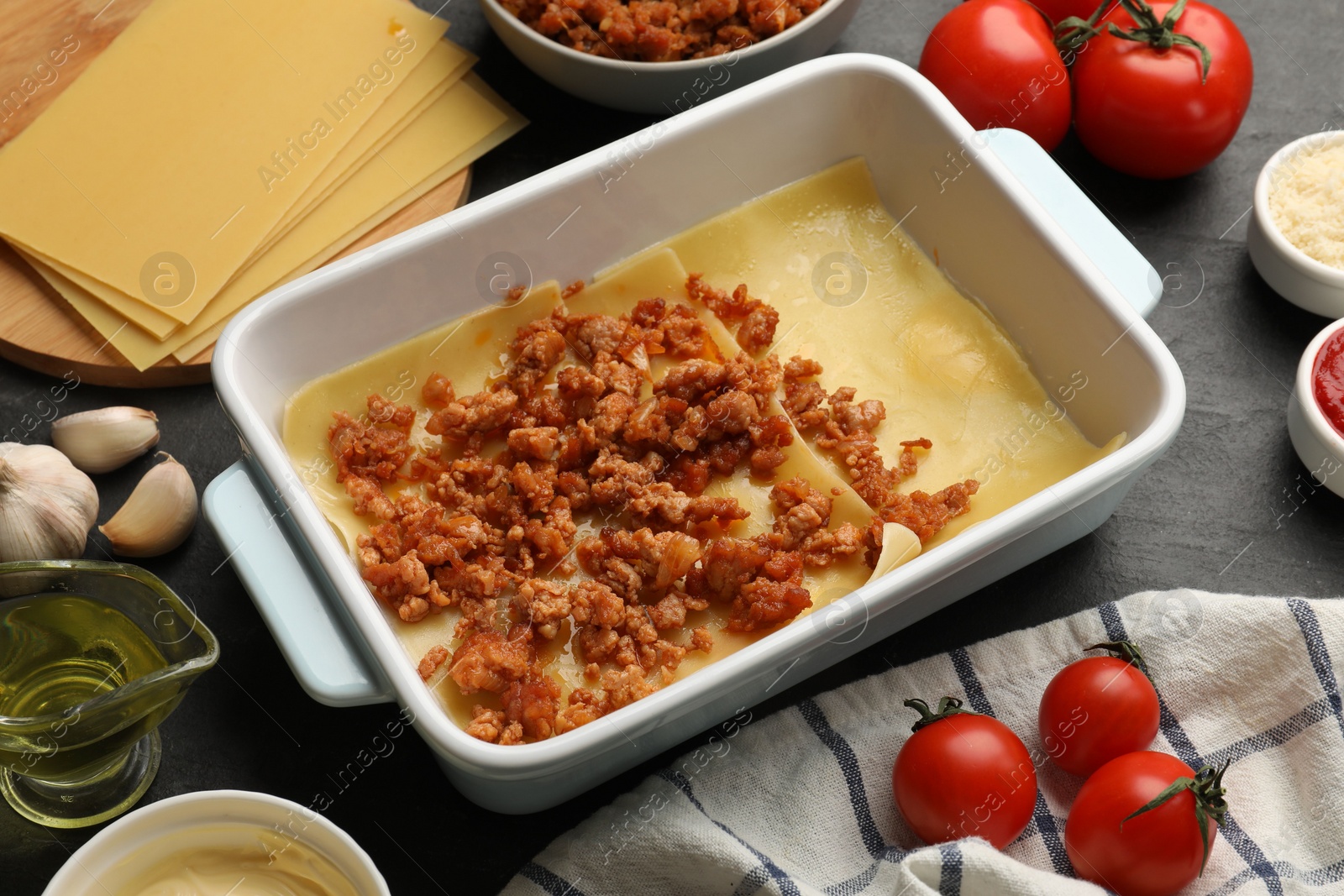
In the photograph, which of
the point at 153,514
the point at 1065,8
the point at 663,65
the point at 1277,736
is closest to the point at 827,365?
the point at 663,65

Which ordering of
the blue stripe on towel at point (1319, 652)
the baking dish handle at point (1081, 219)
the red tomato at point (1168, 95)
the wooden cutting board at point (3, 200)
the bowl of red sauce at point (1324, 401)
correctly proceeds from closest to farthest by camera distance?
the blue stripe on towel at point (1319, 652) → the baking dish handle at point (1081, 219) → the bowl of red sauce at point (1324, 401) → the wooden cutting board at point (3, 200) → the red tomato at point (1168, 95)

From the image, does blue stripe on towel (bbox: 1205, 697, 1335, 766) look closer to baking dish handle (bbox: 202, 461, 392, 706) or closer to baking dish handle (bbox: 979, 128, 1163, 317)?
baking dish handle (bbox: 979, 128, 1163, 317)

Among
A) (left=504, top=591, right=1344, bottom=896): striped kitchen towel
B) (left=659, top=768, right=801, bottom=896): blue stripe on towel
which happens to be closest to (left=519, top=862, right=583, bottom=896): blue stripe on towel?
(left=504, top=591, right=1344, bottom=896): striped kitchen towel

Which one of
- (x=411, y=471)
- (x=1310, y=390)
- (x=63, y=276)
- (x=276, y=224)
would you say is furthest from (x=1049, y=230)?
(x=63, y=276)

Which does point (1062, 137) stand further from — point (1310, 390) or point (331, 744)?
point (331, 744)

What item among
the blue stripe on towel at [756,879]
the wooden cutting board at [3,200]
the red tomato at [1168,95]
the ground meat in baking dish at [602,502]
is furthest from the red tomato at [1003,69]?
the blue stripe on towel at [756,879]

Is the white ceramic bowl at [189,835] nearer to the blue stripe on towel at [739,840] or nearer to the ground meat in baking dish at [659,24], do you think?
the blue stripe on towel at [739,840]

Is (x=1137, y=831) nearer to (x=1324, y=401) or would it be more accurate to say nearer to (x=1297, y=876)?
(x=1297, y=876)

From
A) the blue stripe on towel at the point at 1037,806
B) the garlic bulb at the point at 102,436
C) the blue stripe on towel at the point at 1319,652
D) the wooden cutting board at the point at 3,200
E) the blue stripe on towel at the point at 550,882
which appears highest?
the wooden cutting board at the point at 3,200
